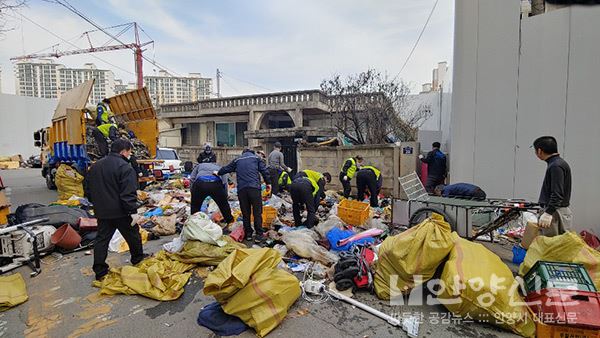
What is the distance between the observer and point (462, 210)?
4711 millimetres

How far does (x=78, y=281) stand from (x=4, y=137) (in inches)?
1321

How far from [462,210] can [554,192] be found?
5.35ft

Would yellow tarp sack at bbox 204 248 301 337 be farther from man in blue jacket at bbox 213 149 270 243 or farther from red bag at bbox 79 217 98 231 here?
red bag at bbox 79 217 98 231

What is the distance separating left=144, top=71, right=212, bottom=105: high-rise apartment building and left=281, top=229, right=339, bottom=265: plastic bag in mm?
36812

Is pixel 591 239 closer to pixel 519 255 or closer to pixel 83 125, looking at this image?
pixel 519 255

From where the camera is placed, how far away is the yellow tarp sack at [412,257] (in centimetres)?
278

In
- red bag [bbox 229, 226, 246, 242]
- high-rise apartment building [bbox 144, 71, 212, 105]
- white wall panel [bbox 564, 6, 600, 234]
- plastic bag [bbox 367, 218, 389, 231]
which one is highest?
high-rise apartment building [bbox 144, 71, 212, 105]

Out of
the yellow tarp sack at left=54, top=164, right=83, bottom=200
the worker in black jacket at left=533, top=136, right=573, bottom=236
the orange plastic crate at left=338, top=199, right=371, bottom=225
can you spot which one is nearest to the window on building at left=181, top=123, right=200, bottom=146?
the yellow tarp sack at left=54, top=164, right=83, bottom=200

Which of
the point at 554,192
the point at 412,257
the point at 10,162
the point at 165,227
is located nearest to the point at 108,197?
the point at 165,227

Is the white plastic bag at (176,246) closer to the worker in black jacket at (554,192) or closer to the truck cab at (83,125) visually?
the worker in black jacket at (554,192)

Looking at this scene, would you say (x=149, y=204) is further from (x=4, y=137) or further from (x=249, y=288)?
(x=4, y=137)

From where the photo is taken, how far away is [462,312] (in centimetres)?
255

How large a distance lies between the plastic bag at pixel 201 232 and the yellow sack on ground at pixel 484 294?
8.67 ft

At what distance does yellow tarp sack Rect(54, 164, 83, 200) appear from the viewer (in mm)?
7965
